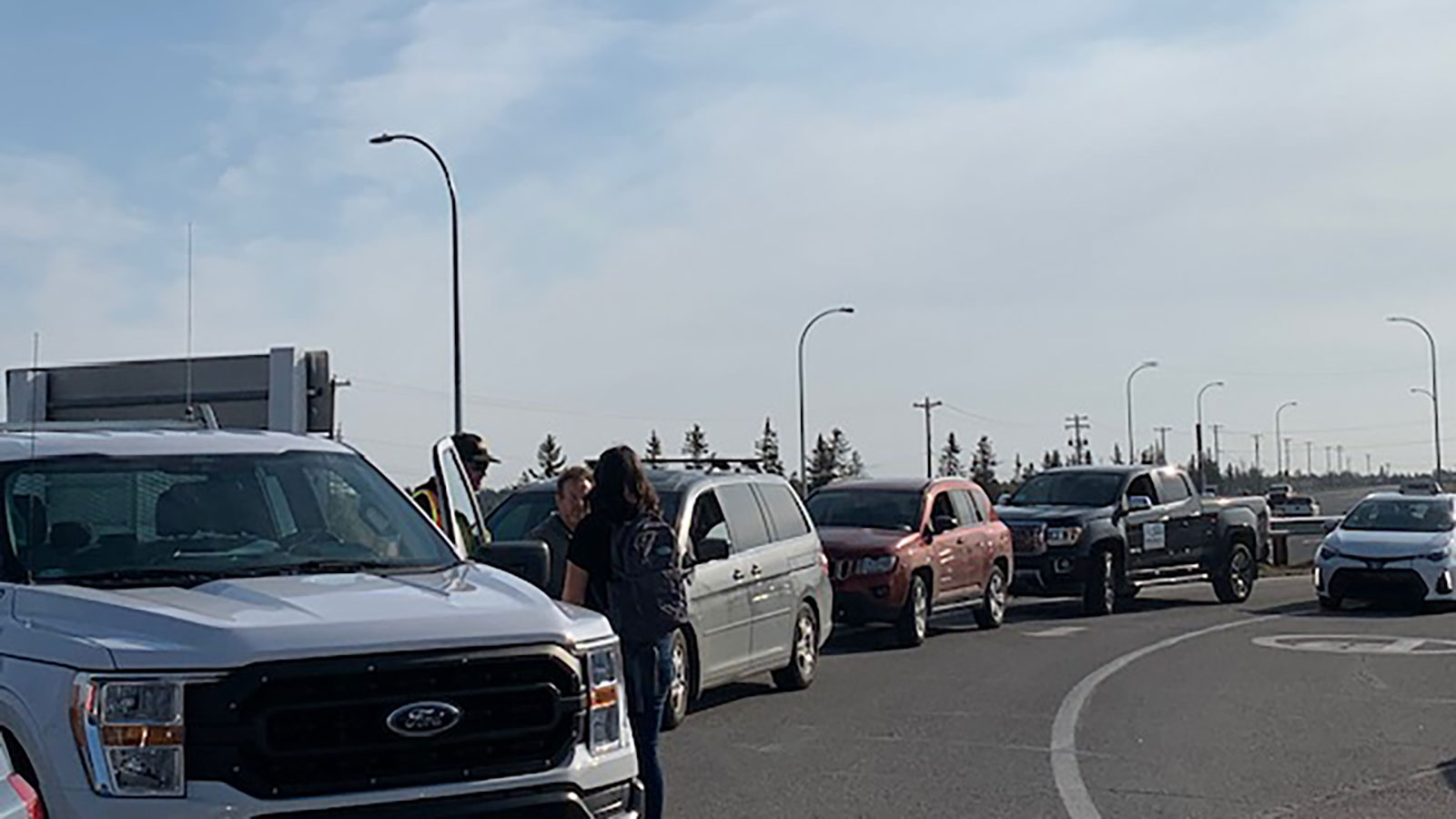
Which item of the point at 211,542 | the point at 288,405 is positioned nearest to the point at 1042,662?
the point at 288,405

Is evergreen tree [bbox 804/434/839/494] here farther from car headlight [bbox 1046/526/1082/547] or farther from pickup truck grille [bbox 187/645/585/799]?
pickup truck grille [bbox 187/645/585/799]

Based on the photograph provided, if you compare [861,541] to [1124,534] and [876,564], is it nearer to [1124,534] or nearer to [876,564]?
[876,564]

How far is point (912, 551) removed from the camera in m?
18.7

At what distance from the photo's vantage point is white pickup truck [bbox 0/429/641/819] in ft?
16.8

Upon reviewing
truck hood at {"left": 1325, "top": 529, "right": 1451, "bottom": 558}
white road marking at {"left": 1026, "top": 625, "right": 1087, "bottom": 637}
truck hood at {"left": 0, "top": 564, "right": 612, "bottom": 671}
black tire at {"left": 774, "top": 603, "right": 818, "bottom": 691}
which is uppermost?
truck hood at {"left": 0, "top": 564, "right": 612, "bottom": 671}

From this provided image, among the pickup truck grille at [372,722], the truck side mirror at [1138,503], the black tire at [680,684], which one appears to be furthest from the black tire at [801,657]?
the truck side mirror at [1138,503]

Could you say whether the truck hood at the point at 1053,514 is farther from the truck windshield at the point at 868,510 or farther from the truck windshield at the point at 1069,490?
the truck windshield at the point at 868,510

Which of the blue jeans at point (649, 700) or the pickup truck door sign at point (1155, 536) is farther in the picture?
the pickup truck door sign at point (1155, 536)

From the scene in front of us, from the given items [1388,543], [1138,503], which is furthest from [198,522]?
[1388,543]

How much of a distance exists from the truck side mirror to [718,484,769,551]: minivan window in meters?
10.1

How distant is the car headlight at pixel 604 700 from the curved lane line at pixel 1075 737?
3.84 meters

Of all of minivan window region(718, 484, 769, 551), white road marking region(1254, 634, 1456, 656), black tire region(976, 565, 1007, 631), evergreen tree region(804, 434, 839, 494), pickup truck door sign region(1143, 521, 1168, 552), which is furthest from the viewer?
evergreen tree region(804, 434, 839, 494)

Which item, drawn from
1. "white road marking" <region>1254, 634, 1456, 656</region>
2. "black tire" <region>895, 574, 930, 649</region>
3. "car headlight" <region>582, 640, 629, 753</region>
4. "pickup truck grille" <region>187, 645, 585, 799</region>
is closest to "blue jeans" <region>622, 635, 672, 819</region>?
"car headlight" <region>582, 640, 629, 753</region>

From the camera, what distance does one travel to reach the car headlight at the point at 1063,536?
22.5 metres
